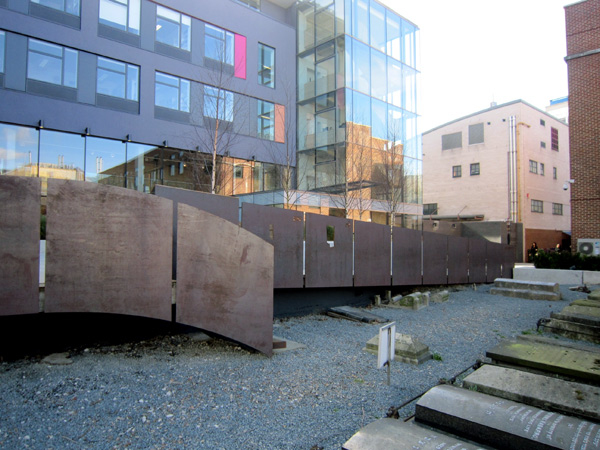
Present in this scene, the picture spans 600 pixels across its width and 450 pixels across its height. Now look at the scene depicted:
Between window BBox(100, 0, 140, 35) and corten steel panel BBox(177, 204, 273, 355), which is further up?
window BBox(100, 0, 140, 35)

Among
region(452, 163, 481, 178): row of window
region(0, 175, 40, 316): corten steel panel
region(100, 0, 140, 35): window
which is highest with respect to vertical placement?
region(100, 0, 140, 35): window

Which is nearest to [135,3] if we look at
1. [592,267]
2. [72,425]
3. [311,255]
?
[311,255]

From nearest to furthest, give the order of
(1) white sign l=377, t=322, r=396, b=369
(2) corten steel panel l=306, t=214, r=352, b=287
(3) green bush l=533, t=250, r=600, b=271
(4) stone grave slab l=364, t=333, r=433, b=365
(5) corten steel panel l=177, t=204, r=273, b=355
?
(1) white sign l=377, t=322, r=396, b=369, (5) corten steel panel l=177, t=204, r=273, b=355, (4) stone grave slab l=364, t=333, r=433, b=365, (2) corten steel panel l=306, t=214, r=352, b=287, (3) green bush l=533, t=250, r=600, b=271

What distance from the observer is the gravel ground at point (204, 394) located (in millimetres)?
3549

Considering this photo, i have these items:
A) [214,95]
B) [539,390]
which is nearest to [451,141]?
[214,95]

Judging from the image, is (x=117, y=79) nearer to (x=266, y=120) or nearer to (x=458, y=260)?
(x=266, y=120)

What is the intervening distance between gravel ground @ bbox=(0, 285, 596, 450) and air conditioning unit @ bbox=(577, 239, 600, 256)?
14673 mm

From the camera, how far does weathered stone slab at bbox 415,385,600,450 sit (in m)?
2.91

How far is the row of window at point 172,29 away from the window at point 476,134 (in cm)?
2043

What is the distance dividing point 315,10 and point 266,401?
25702 mm

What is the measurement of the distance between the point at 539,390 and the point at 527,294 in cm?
1066

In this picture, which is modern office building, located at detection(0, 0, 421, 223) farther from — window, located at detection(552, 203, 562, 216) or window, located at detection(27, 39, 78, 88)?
window, located at detection(552, 203, 562, 216)

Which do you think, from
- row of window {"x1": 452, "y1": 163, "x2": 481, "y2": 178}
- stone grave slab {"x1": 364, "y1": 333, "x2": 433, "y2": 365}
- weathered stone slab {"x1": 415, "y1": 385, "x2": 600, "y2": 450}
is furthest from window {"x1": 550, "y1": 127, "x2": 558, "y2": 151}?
weathered stone slab {"x1": 415, "y1": 385, "x2": 600, "y2": 450}

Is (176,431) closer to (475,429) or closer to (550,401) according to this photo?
(475,429)
